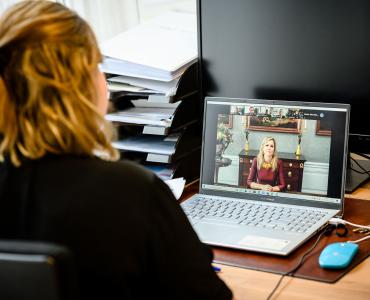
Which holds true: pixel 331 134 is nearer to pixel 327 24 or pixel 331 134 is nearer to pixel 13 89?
pixel 327 24

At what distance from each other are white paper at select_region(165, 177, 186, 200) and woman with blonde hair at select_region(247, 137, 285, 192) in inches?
7.9

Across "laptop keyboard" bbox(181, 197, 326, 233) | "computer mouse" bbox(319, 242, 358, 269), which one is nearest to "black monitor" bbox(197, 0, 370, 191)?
"laptop keyboard" bbox(181, 197, 326, 233)

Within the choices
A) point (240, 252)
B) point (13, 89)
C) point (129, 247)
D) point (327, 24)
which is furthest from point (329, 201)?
point (13, 89)

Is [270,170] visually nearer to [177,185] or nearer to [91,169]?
[177,185]

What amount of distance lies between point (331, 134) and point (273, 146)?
14 centimetres

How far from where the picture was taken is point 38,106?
0.88m

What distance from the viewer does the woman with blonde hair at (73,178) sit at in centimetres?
84

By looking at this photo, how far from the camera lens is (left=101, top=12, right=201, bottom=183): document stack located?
1646 mm

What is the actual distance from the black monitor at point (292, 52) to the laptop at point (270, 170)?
135mm

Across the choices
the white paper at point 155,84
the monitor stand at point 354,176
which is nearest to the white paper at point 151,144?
the white paper at point 155,84

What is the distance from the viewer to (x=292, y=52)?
157 cm

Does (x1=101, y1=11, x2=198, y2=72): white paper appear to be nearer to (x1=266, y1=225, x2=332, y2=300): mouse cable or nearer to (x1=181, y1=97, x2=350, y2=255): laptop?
(x1=181, y1=97, x2=350, y2=255): laptop

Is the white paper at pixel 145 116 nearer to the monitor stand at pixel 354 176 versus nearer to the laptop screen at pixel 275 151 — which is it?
the laptop screen at pixel 275 151

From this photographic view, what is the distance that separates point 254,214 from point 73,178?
2.15 ft
